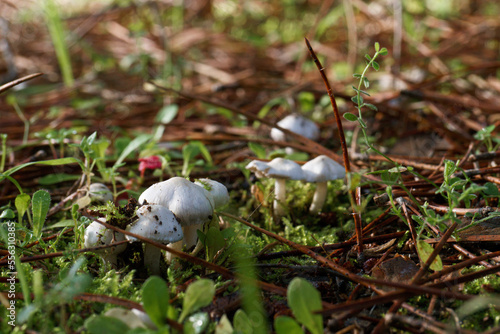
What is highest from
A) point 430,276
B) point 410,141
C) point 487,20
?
point 487,20

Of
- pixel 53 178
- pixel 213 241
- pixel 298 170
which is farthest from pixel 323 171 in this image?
pixel 53 178

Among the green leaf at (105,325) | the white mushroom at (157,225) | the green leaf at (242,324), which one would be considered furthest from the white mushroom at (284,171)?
the green leaf at (105,325)

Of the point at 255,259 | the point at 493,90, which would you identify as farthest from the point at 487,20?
the point at 255,259

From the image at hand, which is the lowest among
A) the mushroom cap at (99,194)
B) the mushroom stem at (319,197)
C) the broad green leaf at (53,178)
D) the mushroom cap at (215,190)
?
the mushroom stem at (319,197)

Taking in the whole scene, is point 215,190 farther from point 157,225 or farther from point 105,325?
point 105,325

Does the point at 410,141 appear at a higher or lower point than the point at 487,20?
lower

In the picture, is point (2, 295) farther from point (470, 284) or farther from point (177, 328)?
point (470, 284)

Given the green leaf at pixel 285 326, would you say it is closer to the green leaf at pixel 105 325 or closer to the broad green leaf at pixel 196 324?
the broad green leaf at pixel 196 324
